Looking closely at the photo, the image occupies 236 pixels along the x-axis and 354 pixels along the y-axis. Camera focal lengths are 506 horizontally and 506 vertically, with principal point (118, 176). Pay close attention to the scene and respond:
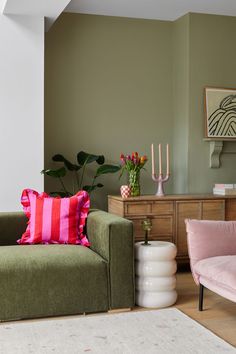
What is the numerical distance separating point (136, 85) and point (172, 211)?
4.58 feet

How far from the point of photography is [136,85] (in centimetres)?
510

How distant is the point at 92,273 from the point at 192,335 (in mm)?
755

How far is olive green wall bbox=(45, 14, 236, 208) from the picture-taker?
4891 mm

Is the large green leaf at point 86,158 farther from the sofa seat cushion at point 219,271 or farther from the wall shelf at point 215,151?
the sofa seat cushion at point 219,271

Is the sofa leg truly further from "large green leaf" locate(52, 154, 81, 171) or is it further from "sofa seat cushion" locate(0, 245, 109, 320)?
"large green leaf" locate(52, 154, 81, 171)

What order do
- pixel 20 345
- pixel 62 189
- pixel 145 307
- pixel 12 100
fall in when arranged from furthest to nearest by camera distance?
pixel 62 189
pixel 12 100
pixel 145 307
pixel 20 345

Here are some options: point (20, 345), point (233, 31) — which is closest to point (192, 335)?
point (20, 345)

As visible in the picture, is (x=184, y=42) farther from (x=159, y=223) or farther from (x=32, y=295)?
(x=32, y=295)

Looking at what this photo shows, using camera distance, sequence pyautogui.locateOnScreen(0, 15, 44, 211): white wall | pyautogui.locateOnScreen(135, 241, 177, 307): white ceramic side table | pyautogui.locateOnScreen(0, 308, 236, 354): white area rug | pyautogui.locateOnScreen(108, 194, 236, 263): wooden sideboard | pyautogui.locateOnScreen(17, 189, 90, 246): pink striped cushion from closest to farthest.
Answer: pyautogui.locateOnScreen(0, 308, 236, 354): white area rug → pyautogui.locateOnScreen(135, 241, 177, 307): white ceramic side table → pyautogui.locateOnScreen(17, 189, 90, 246): pink striped cushion → pyautogui.locateOnScreen(0, 15, 44, 211): white wall → pyautogui.locateOnScreen(108, 194, 236, 263): wooden sideboard

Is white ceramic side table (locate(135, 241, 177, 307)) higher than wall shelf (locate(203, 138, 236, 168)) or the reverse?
the reverse

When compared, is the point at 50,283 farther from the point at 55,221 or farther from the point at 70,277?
the point at 55,221

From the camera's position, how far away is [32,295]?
124 inches

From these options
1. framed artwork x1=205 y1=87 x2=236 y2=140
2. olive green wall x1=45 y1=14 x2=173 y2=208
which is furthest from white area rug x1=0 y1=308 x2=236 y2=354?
framed artwork x1=205 y1=87 x2=236 y2=140

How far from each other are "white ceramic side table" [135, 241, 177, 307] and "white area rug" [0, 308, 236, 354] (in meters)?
0.14
